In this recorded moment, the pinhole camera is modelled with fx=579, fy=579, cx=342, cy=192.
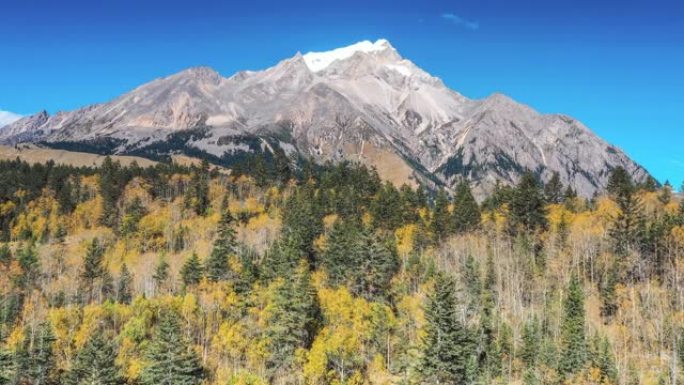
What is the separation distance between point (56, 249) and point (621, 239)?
369 feet

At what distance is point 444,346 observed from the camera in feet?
176

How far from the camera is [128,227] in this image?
131 m

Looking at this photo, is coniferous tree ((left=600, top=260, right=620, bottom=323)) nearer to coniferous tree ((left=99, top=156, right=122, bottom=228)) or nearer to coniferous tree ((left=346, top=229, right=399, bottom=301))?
coniferous tree ((left=346, top=229, right=399, bottom=301))

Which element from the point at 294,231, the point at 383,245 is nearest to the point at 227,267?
the point at 294,231

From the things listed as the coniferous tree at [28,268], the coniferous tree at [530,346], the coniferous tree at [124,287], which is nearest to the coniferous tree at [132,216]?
the coniferous tree at [28,268]

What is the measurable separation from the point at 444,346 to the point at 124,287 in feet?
232

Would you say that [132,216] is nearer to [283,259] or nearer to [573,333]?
[283,259]

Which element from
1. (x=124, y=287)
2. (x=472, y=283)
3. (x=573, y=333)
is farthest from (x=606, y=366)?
(x=124, y=287)

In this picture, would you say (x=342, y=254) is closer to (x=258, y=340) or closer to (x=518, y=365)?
(x=258, y=340)

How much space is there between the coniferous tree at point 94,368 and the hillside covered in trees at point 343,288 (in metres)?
0.24

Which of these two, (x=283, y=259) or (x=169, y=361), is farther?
(x=283, y=259)

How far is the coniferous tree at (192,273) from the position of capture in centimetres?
9869

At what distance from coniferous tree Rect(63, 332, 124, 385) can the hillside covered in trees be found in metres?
0.24

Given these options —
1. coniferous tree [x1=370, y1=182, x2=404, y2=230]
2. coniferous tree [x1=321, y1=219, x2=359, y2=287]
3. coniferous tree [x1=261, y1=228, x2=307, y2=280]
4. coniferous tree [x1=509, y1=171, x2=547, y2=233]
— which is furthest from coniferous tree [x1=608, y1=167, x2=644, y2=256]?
coniferous tree [x1=261, y1=228, x2=307, y2=280]
